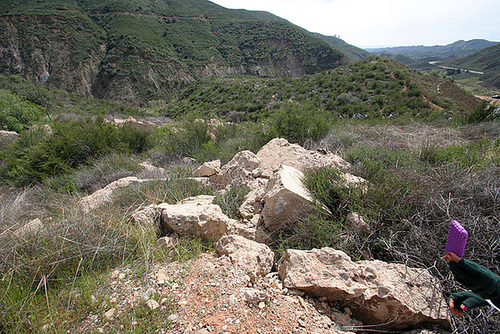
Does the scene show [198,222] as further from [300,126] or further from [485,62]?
[485,62]

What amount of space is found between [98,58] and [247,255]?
56727mm

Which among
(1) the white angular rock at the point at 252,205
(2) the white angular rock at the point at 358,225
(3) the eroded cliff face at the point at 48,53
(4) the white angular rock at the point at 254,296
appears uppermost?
(3) the eroded cliff face at the point at 48,53

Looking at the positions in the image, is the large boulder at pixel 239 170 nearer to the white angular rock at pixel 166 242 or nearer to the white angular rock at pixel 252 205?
the white angular rock at pixel 252 205

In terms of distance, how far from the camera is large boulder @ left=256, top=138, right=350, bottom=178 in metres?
3.32

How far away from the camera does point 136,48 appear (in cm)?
4466

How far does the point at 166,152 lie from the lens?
19.6 feet

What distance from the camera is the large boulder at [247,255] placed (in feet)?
6.15

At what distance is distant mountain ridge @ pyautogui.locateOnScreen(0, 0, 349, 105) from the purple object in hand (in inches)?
1858

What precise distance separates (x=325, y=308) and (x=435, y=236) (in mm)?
1142

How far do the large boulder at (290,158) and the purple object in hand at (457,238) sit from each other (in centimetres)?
198

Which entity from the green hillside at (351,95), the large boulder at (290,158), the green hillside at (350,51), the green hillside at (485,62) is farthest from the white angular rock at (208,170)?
the green hillside at (350,51)

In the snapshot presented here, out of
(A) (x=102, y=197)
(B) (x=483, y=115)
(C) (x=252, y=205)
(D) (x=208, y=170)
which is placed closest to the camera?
(C) (x=252, y=205)

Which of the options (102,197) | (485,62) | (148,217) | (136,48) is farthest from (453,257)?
(485,62)

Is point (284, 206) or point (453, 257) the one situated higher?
point (453, 257)
